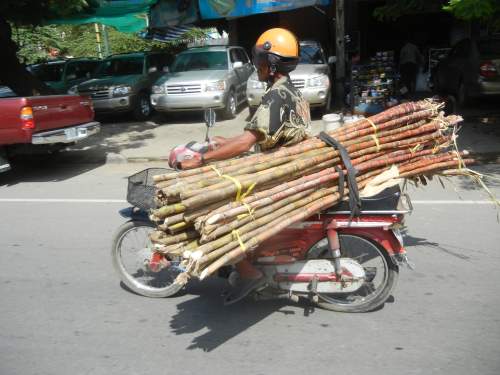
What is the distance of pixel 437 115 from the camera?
156 inches

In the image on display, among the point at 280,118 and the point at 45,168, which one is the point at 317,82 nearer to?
the point at 45,168

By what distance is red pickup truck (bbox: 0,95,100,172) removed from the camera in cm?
845

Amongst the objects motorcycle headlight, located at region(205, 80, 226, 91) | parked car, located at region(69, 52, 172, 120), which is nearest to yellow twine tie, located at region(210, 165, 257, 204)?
motorcycle headlight, located at region(205, 80, 226, 91)

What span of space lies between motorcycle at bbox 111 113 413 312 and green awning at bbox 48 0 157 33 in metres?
14.0

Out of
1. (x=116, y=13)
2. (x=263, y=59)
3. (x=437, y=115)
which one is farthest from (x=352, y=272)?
(x=116, y=13)

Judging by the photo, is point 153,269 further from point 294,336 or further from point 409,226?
point 409,226

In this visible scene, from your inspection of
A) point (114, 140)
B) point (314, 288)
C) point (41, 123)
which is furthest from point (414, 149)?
point (114, 140)

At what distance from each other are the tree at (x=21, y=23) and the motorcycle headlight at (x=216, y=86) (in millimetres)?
3425

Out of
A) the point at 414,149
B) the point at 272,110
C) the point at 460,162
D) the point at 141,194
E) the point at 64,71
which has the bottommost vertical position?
the point at 141,194

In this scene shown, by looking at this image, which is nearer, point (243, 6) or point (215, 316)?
point (215, 316)

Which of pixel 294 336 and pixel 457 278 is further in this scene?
pixel 457 278

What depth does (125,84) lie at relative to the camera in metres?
14.2

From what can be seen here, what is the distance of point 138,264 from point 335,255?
5.64ft

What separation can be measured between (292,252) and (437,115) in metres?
1.49
